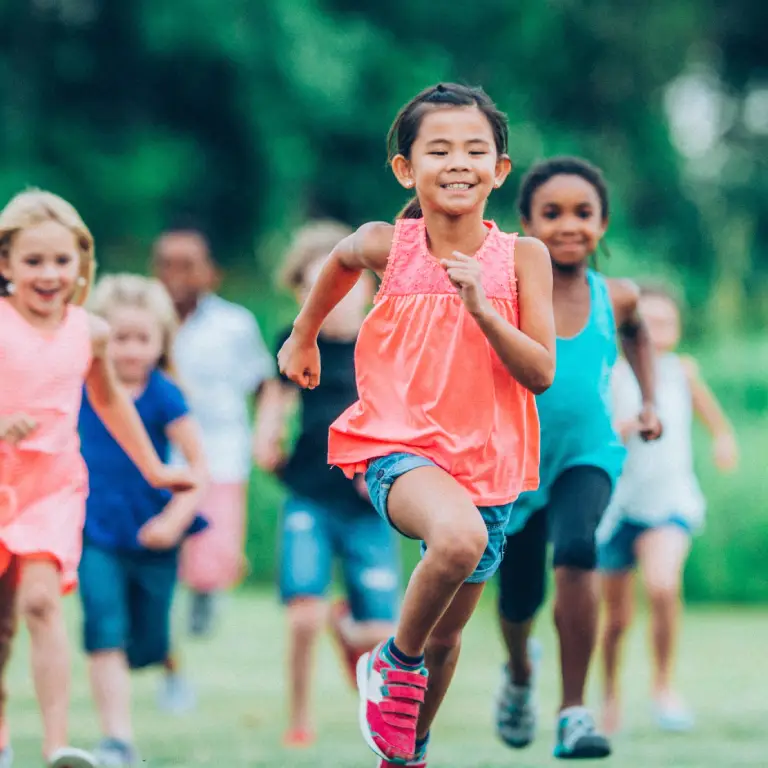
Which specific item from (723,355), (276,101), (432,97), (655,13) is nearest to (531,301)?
(432,97)

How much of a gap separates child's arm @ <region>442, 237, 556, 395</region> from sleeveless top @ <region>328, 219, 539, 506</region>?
0.04 meters

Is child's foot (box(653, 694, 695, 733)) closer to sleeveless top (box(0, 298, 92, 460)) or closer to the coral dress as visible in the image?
the coral dress

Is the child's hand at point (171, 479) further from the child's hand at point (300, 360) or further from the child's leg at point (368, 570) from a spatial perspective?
the child's leg at point (368, 570)

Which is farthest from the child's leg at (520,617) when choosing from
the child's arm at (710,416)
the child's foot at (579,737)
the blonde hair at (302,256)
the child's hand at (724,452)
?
the child's arm at (710,416)

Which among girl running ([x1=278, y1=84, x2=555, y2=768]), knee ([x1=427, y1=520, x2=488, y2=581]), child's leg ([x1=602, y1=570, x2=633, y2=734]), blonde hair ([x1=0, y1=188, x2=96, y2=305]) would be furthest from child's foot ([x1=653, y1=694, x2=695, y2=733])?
blonde hair ([x1=0, y1=188, x2=96, y2=305])

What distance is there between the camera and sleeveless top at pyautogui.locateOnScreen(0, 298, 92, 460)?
507cm

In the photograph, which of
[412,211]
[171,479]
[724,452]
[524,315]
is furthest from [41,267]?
[724,452]

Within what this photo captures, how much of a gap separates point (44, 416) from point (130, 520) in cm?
121

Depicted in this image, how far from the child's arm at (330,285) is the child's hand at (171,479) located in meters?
1.05

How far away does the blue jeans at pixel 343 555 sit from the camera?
6703 mm

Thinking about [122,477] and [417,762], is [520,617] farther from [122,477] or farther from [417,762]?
[122,477]

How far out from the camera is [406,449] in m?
4.31

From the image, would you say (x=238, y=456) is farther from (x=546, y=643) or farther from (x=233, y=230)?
(x=233, y=230)

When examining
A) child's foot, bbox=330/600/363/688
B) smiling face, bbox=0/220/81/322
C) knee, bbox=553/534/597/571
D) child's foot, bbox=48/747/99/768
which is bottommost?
child's foot, bbox=48/747/99/768
